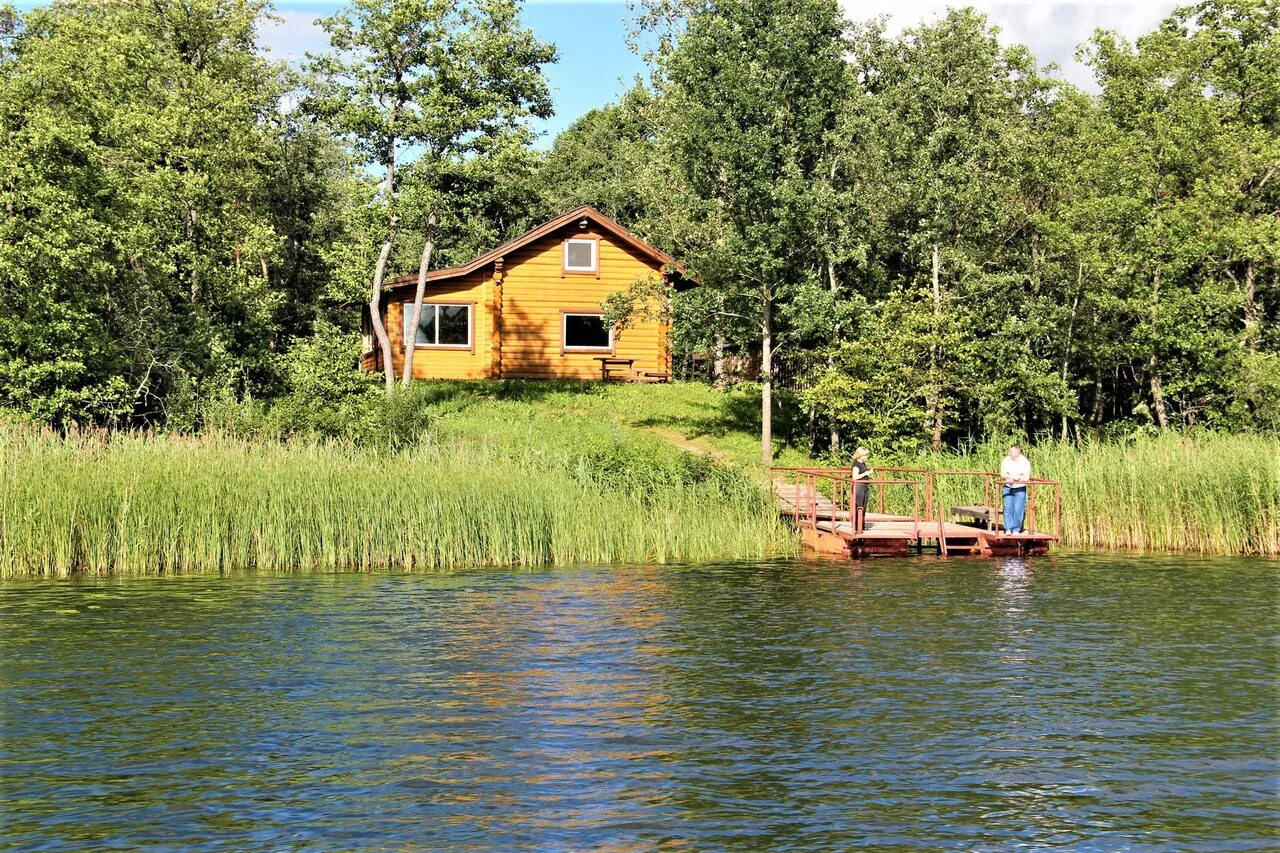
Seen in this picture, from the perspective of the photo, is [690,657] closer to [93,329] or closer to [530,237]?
[93,329]

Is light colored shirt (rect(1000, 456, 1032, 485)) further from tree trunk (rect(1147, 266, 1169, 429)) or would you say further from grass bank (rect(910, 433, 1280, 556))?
tree trunk (rect(1147, 266, 1169, 429))

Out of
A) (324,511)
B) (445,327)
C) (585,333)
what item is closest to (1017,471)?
(324,511)

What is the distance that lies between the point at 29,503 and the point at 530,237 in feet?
96.8

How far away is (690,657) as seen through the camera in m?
15.7

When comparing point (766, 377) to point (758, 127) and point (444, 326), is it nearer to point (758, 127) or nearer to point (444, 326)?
point (758, 127)

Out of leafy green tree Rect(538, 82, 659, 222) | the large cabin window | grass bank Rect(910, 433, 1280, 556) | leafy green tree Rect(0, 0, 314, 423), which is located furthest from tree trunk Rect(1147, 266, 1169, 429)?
leafy green tree Rect(538, 82, 659, 222)

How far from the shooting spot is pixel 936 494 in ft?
102

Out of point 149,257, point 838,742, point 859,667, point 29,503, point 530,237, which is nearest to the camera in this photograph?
point 838,742

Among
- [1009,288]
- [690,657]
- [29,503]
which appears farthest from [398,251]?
[690,657]

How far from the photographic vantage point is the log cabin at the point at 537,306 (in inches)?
1941

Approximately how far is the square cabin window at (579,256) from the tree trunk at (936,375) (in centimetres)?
1559

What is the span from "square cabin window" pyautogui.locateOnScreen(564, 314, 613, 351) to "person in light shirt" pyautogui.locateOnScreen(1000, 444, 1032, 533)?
82.0ft

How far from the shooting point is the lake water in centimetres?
964

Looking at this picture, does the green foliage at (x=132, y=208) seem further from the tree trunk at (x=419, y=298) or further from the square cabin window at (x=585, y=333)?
the square cabin window at (x=585, y=333)
